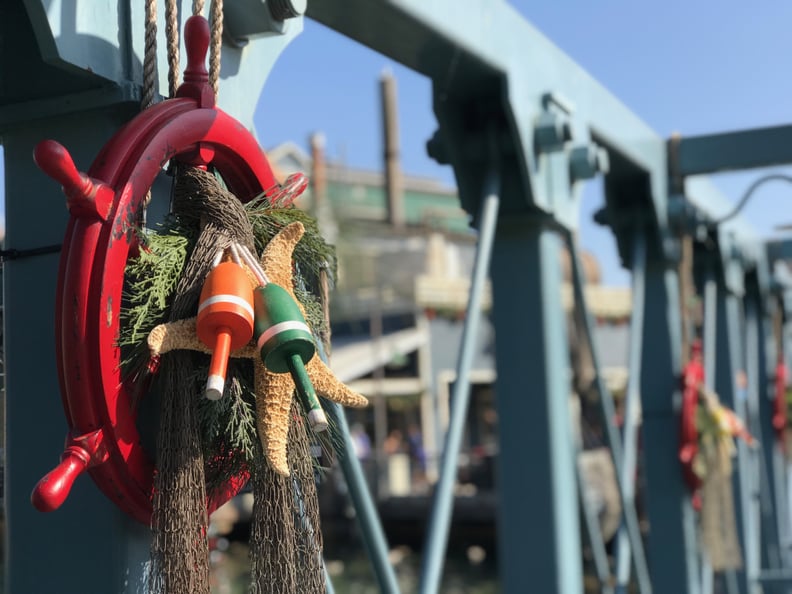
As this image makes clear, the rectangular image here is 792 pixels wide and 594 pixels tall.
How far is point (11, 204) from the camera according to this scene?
133 cm

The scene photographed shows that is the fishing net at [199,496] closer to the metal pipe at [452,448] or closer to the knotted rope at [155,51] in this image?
the knotted rope at [155,51]

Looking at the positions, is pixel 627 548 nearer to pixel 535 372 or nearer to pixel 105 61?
pixel 535 372

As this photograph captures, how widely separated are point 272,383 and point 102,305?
195mm

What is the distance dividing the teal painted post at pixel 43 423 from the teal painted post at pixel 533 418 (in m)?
1.32

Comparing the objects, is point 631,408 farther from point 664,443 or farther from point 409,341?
point 409,341

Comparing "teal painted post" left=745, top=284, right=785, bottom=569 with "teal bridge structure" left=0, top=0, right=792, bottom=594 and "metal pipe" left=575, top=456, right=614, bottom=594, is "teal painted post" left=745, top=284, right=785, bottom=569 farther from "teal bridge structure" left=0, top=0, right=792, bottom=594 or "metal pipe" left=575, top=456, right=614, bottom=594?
"metal pipe" left=575, top=456, right=614, bottom=594

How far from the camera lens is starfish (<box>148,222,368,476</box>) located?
1.07 m

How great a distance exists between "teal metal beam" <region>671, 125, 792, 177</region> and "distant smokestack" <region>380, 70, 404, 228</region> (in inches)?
753

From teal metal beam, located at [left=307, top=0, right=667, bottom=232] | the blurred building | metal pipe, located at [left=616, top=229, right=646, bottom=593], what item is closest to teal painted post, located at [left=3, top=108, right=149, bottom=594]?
teal metal beam, located at [left=307, top=0, right=667, bottom=232]

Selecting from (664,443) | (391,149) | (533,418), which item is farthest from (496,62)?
(391,149)

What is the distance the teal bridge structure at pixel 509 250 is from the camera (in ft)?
4.15

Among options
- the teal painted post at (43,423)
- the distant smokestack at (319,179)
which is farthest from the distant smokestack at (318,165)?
the teal painted post at (43,423)

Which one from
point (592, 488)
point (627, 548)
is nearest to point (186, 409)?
point (627, 548)

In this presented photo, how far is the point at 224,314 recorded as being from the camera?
1052 mm
